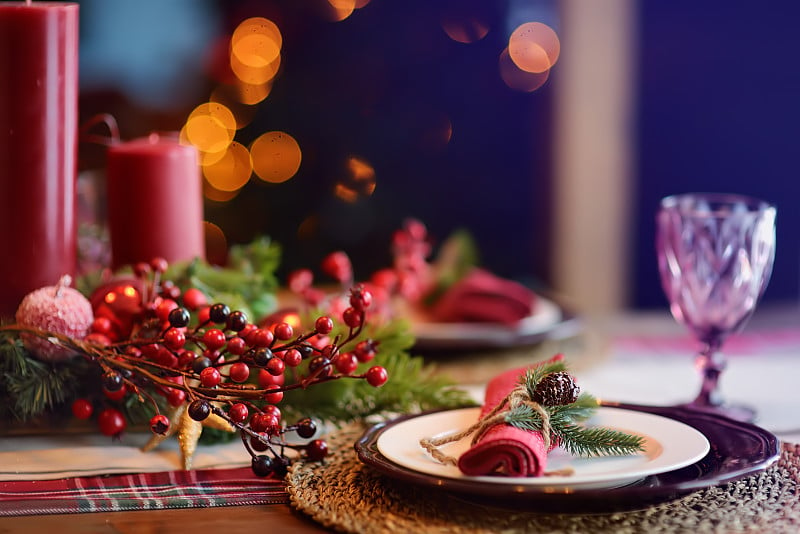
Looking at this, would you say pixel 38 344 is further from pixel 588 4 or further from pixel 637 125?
pixel 637 125

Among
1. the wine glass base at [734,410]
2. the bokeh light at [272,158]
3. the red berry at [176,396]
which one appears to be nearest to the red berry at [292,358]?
the red berry at [176,396]

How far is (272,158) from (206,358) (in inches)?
69.2

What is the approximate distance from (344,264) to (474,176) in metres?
1.47

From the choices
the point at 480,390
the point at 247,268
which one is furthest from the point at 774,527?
the point at 247,268

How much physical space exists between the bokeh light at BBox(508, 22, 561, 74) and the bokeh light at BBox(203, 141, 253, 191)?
75cm

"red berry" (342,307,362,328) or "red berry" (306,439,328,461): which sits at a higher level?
"red berry" (342,307,362,328)

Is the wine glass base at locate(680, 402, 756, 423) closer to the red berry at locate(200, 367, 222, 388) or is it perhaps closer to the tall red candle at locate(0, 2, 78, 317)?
the red berry at locate(200, 367, 222, 388)

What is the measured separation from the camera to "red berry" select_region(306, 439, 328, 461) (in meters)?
0.72

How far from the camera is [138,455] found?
2.56ft

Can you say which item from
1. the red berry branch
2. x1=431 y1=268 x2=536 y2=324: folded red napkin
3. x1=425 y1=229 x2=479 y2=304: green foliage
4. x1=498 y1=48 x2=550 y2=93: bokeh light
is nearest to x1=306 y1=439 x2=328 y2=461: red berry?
the red berry branch

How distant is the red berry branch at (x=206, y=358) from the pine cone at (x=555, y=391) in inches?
4.5

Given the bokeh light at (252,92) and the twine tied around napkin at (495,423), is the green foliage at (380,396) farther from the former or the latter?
the bokeh light at (252,92)

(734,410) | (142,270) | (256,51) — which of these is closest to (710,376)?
(734,410)

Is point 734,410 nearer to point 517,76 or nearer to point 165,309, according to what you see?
point 165,309
